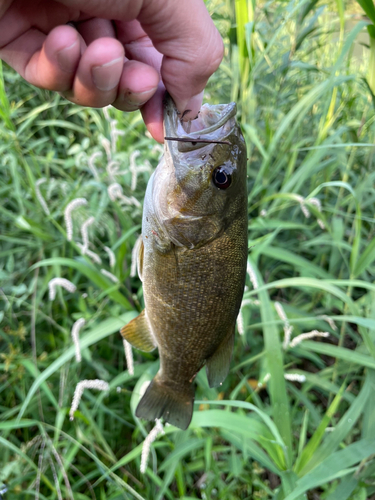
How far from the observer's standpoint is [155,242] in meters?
1.23

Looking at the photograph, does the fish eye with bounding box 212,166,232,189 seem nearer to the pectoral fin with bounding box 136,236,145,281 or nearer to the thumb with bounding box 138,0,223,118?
the thumb with bounding box 138,0,223,118

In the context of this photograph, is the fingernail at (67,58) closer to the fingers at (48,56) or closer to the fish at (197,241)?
the fingers at (48,56)

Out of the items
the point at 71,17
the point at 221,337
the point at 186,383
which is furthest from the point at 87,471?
the point at 71,17

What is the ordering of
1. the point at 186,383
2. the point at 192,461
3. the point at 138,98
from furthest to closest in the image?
the point at 192,461, the point at 186,383, the point at 138,98

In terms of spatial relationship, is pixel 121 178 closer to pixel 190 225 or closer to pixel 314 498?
pixel 190 225

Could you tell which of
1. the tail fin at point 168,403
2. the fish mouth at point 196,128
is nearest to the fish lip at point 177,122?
the fish mouth at point 196,128

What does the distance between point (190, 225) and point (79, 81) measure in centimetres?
58

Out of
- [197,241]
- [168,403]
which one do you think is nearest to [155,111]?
[197,241]

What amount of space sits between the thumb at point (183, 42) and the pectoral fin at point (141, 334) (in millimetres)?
849

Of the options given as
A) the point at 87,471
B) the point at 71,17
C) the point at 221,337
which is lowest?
the point at 87,471

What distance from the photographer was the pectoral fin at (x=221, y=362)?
1.26m

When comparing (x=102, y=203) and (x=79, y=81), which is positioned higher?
(x=79, y=81)

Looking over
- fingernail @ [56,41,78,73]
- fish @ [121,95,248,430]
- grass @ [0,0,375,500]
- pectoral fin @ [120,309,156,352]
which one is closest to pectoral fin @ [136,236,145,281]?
fish @ [121,95,248,430]

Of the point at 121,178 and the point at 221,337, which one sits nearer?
the point at 221,337
